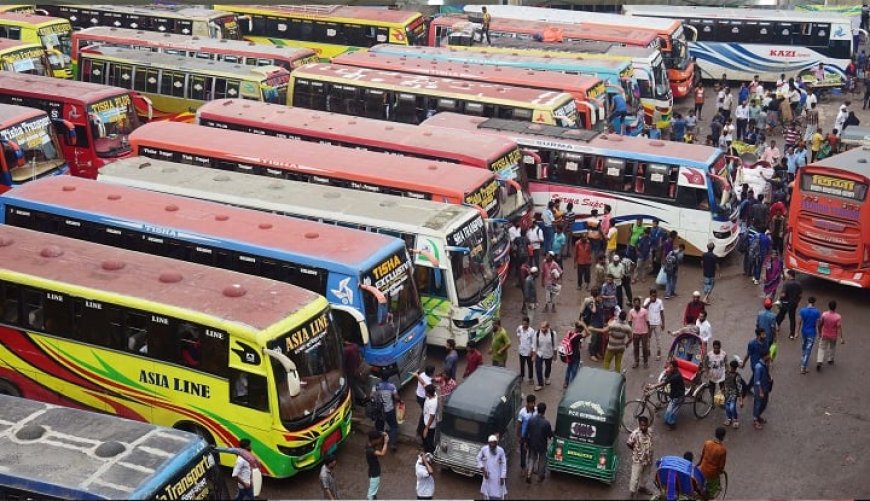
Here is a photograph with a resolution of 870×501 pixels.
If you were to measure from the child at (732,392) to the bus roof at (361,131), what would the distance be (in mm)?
8454

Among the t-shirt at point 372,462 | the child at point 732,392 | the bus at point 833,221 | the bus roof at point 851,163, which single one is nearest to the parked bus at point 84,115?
the t-shirt at point 372,462

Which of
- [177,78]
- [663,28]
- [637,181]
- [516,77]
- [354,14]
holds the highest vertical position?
[663,28]

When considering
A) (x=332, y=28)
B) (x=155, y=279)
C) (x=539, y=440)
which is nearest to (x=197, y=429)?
(x=155, y=279)

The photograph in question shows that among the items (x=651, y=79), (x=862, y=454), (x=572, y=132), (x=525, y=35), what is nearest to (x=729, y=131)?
(x=651, y=79)

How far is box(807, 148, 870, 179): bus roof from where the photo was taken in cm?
2269

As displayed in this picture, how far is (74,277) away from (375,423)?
5.23 m

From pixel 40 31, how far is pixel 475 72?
16.5 metres

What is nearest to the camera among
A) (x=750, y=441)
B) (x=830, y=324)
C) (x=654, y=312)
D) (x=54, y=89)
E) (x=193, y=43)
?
(x=750, y=441)

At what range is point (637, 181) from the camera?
25297 mm

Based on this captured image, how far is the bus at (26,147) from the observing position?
80.7ft

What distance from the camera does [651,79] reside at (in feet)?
118

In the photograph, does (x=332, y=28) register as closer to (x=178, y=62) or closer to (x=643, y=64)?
(x=178, y=62)

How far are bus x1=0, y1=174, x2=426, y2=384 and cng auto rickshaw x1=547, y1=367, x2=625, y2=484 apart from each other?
351 centimetres

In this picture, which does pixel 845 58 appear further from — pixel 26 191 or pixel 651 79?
pixel 26 191
